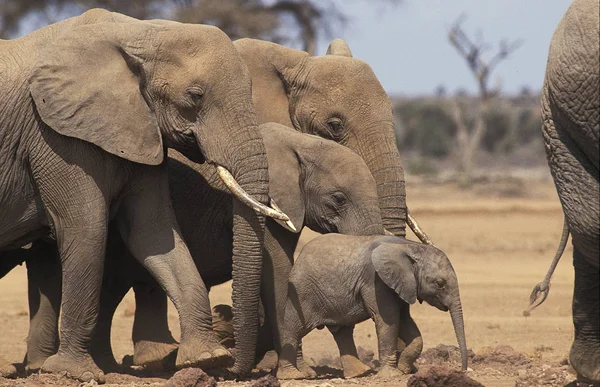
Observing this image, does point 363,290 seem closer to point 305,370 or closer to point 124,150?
→ point 305,370

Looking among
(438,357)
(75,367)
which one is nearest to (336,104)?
(438,357)

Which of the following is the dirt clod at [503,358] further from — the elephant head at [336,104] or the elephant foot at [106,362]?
the elephant foot at [106,362]

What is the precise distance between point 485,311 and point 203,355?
5.16 m

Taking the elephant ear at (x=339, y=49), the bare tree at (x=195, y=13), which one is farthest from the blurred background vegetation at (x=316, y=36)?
the elephant ear at (x=339, y=49)

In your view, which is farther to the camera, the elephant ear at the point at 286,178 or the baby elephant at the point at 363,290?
the elephant ear at the point at 286,178

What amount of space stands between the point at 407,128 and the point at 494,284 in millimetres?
38115

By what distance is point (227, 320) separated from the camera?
8188 millimetres

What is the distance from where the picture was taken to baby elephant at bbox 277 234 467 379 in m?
7.43

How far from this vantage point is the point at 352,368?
7594 mm

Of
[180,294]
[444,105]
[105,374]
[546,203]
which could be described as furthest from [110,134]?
[444,105]

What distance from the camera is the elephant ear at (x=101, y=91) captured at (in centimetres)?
731

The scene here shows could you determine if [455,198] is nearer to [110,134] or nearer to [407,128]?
[110,134]

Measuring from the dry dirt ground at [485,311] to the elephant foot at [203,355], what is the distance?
0.15 m

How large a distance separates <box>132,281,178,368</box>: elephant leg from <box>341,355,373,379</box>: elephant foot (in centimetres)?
131
